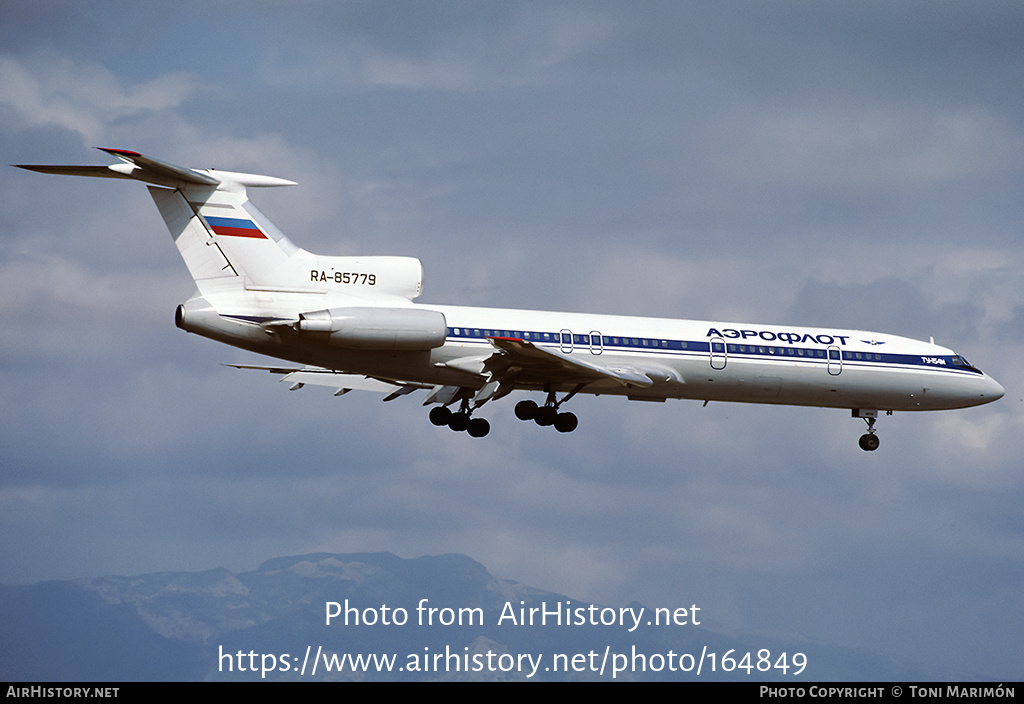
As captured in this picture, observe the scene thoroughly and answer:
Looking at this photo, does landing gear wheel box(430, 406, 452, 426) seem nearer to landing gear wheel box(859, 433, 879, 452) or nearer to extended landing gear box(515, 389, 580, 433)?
extended landing gear box(515, 389, 580, 433)

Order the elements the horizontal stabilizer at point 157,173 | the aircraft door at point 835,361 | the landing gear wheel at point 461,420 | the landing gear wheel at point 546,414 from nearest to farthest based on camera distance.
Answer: the horizontal stabilizer at point 157,173 → the landing gear wheel at point 546,414 → the landing gear wheel at point 461,420 → the aircraft door at point 835,361

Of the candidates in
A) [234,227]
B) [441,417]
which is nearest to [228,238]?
[234,227]

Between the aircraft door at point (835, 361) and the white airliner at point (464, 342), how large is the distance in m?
0.06

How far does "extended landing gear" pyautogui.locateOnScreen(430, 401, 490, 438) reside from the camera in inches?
1554

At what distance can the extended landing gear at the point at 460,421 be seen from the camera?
39.5 meters

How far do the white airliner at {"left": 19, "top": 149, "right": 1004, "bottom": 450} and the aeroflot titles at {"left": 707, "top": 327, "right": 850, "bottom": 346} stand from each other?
0.16 feet

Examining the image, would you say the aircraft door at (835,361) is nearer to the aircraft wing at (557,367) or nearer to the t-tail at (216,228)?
the aircraft wing at (557,367)

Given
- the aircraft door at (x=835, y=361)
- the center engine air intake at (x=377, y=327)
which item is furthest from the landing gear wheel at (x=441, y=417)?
the aircraft door at (x=835, y=361)

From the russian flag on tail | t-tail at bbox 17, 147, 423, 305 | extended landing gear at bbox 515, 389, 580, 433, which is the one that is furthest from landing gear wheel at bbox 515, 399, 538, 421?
the russian flag on tail

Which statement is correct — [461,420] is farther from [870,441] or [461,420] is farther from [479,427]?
[870,441]

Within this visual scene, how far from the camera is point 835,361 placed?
40531 mm

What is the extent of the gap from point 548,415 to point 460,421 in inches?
107

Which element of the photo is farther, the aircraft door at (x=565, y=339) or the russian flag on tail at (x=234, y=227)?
the aircraft door at (x=565, y=339)
